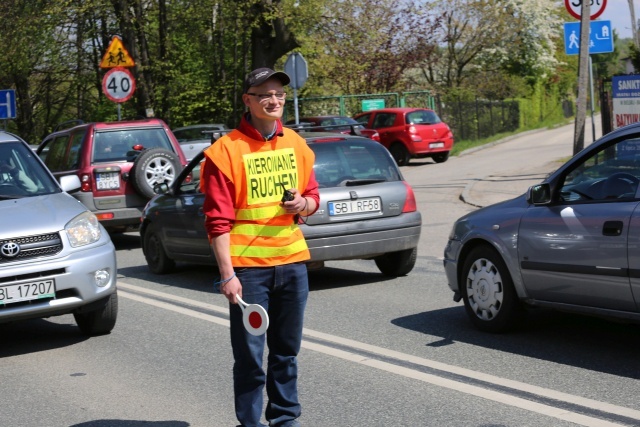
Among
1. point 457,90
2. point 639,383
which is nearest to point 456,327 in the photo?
point 639,383

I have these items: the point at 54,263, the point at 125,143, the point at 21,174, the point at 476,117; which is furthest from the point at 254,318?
the point at 476,117

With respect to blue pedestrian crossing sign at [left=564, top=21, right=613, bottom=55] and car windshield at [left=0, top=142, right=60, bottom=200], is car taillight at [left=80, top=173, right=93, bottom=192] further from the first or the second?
blue pedestrian crossing sign at [left=564, top=21, right=613, bottom=55]

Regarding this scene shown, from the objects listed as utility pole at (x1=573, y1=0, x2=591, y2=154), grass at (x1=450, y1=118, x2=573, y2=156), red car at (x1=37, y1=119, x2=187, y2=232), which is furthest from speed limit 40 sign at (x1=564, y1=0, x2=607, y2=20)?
grass at (x1=450, y1=118, x2=573, y2=156)

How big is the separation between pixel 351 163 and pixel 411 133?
19896 millimetres

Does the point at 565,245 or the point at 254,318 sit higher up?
the point at 254,318

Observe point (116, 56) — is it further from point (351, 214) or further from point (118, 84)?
point (351, 214)

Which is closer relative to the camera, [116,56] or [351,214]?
[351,214]

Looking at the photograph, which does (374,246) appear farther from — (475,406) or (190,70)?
(190,70)

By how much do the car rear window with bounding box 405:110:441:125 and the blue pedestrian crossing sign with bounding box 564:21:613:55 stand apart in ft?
33.1

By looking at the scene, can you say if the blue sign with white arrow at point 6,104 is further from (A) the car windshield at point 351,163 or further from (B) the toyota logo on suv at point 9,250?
(B) the toyota logo on suv at point 9,250

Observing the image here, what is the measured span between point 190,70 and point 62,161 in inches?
880

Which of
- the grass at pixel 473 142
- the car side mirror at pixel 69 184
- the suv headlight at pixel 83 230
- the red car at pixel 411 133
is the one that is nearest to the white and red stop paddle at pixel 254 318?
the suv headlight at pixel 83 230

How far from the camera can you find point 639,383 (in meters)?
6.34

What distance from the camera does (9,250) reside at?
7.78 metres
